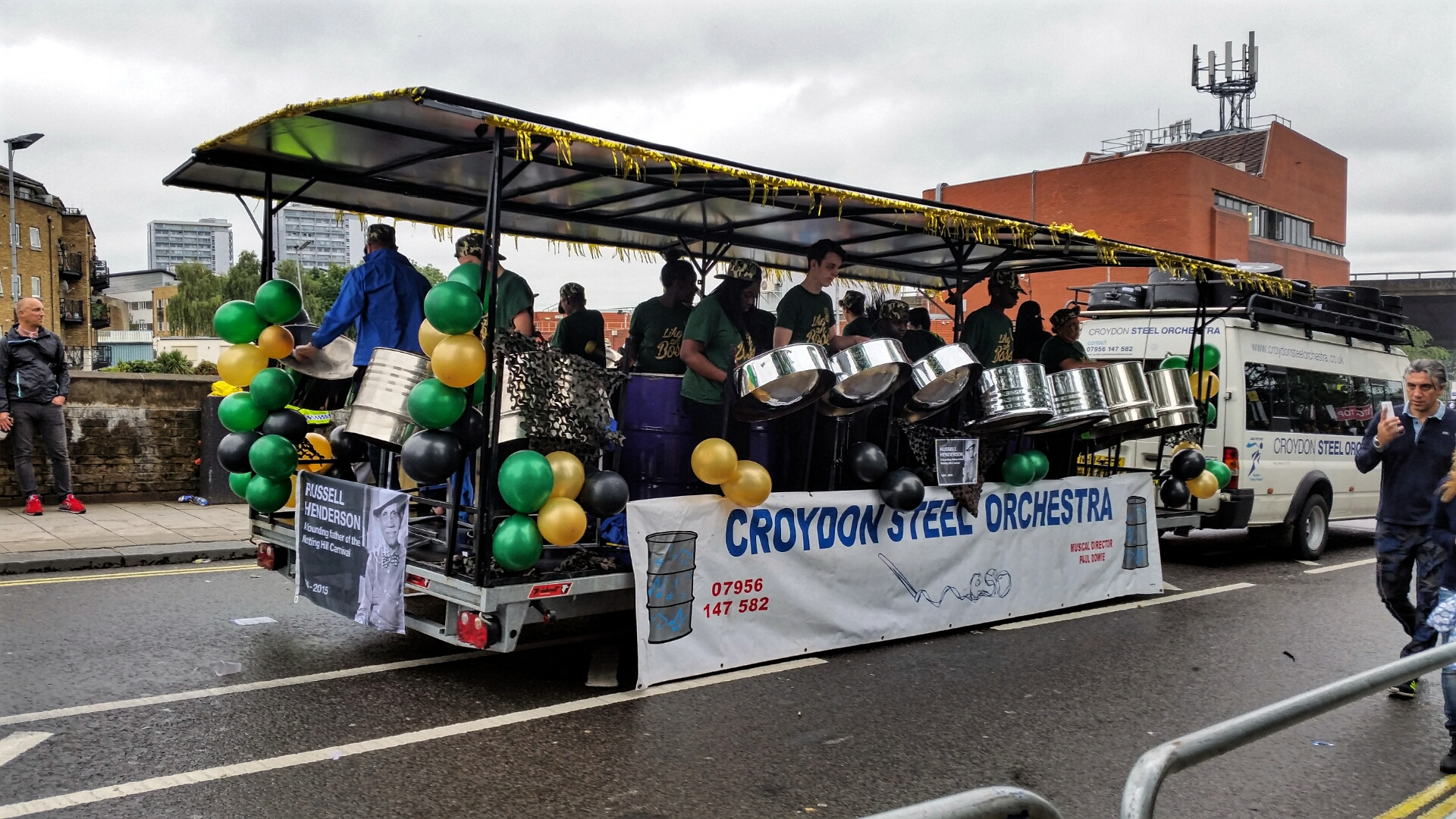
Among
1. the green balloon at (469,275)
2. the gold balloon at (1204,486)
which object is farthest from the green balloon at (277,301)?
the gold balloon at (1204,486)

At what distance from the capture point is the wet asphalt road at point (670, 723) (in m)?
4.07

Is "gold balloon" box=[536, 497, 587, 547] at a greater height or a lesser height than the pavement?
greater

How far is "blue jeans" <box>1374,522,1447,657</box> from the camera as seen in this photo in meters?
5.65

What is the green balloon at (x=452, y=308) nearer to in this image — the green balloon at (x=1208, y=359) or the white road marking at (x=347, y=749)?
the white road marking at (x=347, y=749)

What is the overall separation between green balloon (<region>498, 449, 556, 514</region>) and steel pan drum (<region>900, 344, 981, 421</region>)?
8.64 feet

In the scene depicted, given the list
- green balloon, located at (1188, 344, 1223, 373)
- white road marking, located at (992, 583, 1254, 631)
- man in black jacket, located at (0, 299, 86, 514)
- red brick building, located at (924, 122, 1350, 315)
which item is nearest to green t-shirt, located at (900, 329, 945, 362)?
white road marking, located at (992, 583, 1254, 631)

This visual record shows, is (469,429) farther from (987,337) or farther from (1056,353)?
(1056,353)

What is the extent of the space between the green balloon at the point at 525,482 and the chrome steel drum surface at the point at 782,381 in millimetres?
1418

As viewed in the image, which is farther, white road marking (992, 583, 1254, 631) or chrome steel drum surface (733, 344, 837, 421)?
white road marking (992, 583, 1254, 631)

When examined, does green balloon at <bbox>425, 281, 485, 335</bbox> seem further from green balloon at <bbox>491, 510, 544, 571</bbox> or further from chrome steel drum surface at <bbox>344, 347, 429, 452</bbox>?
green balloon at <bbox>491, 510, 544, 571</bbox>

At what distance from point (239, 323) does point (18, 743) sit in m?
2.75

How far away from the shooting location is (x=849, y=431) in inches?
280
